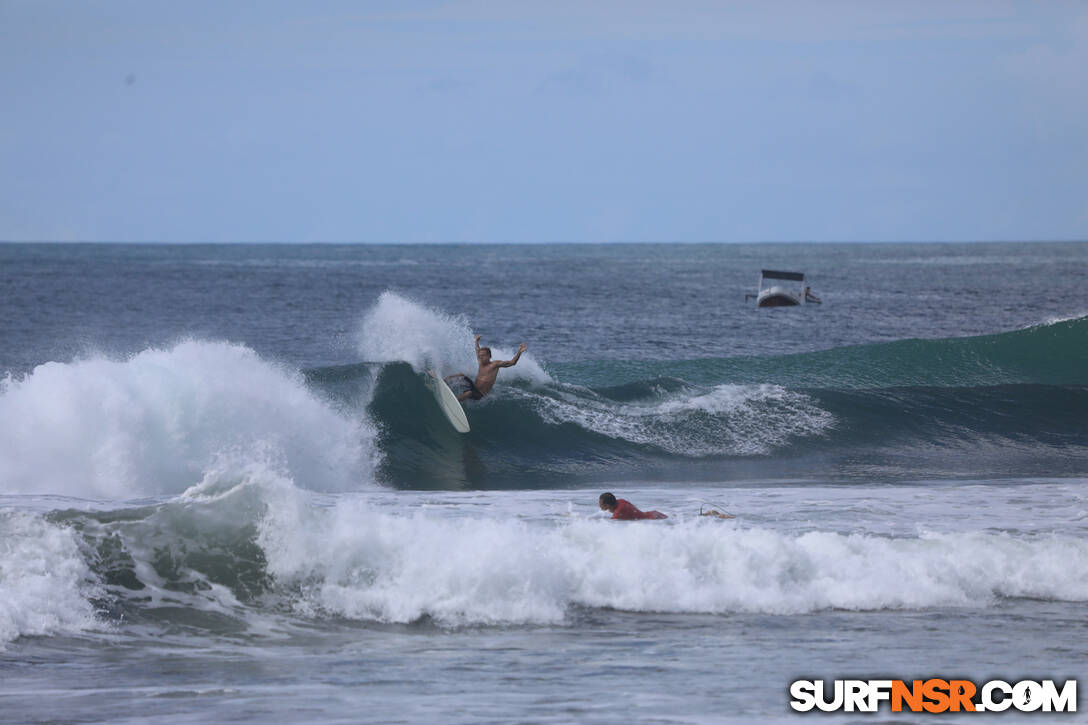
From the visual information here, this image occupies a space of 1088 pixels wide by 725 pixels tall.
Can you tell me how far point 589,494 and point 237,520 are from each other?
541 centimetres

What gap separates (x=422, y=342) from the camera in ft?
74.8

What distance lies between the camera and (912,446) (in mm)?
20172

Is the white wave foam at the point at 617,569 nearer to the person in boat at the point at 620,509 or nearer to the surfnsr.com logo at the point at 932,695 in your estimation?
the person in boat at the point at 620,509

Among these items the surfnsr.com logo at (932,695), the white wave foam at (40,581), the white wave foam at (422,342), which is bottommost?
the surfnsr.com logo at (932,695)

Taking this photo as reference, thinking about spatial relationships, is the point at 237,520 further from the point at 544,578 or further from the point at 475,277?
the point at 475,277

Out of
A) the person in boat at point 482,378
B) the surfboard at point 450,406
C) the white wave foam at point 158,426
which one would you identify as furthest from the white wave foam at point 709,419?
the white wave foam at point 158,426

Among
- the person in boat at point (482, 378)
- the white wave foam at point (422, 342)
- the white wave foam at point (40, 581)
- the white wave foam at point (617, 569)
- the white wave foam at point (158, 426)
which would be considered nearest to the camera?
the white wave foam at point (40, 581)

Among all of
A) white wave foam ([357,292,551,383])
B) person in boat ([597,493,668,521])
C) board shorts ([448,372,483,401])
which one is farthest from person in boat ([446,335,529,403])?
person in boat ([597,493,668,521])

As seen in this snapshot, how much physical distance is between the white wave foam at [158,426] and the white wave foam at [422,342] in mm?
4608

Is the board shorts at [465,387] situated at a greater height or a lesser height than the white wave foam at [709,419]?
greater

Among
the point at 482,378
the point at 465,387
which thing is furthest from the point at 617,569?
the point at 465,387

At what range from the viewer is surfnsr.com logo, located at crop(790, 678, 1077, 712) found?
7.80m

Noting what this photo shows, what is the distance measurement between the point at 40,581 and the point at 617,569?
200 inches

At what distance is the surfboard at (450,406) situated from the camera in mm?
20094
